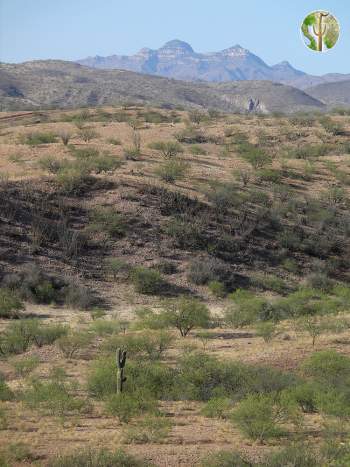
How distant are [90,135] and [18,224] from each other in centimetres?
1604

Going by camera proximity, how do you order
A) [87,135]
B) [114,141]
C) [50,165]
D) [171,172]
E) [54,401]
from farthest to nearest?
1. [114,141]
2. [87,135]
3. [171,172]
4. [50,165]
5. [54,401]

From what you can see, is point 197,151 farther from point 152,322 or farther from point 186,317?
point 152,322

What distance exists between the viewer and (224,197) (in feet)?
108

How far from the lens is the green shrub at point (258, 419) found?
11.8 meters

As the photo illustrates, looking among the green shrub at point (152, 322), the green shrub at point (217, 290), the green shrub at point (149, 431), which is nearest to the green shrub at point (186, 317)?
the green shrub at point (152, 322)

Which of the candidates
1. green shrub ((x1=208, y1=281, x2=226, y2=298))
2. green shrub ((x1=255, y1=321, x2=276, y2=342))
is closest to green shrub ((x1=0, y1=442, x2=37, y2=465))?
green shrub ((x1=255, y1=321, x2=276, y2=342))

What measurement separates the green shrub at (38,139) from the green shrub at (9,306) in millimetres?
20051

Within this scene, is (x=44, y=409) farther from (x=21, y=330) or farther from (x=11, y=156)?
(x=11, y=156)

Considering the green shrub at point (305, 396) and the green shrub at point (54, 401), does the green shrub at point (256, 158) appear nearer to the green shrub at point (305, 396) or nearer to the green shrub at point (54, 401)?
the green shrub at point (305, 396)

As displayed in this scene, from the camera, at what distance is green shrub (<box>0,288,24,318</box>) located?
22.2 m

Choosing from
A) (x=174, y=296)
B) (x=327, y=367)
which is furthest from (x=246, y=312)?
(x=327, y=367)

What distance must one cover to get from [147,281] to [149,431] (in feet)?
49.1

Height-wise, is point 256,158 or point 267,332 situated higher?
point 256,158

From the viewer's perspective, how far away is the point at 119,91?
125000 mm
